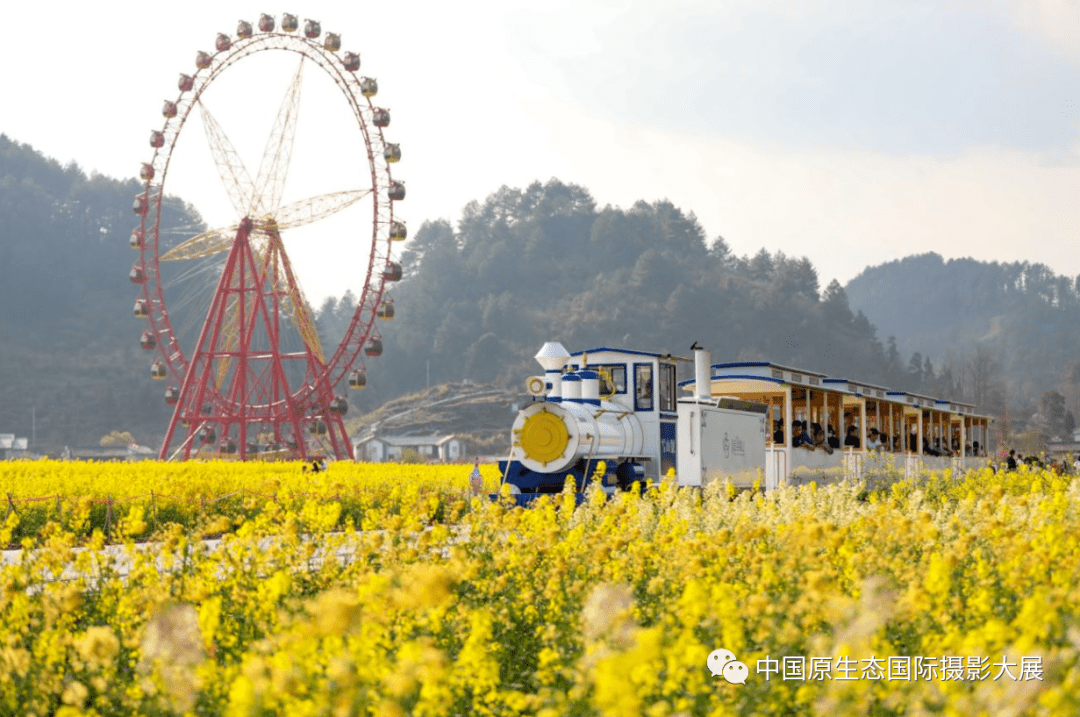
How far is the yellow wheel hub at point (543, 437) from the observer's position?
17734 millimetres

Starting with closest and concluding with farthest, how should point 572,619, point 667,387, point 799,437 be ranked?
point 572,619
point 667,387
point 799,437

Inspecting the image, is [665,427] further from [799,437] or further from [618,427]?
[799,437]

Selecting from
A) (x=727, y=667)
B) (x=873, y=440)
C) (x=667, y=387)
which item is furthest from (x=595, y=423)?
(x=727, y=667)

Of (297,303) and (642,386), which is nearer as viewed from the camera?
(642,386)

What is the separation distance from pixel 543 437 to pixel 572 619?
11697mm

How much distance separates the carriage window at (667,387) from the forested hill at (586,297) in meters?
116

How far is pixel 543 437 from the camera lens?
18.0m

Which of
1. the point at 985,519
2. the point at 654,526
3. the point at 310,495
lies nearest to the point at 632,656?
the point at 985,519

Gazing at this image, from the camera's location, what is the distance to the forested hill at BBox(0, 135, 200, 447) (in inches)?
4628

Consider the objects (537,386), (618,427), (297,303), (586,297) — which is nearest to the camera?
(618,427)

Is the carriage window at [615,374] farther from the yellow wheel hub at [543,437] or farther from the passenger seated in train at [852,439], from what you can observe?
the passenger seated in train at [852,439]

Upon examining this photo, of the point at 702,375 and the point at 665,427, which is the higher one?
the point at 702,375

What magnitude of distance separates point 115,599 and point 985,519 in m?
5.42

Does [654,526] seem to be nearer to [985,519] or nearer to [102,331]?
[985,519]
